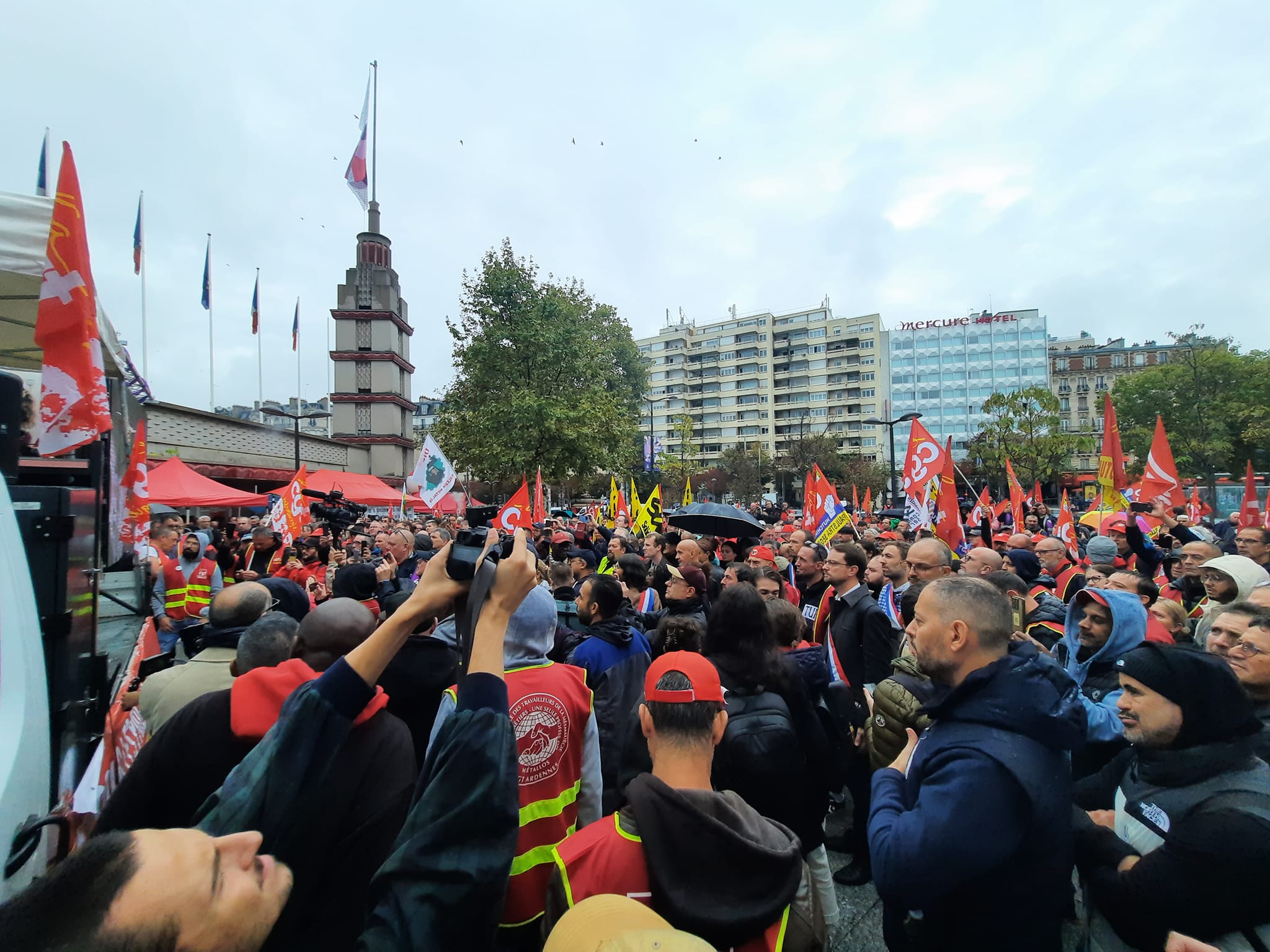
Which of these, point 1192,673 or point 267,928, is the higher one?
point 1192,673

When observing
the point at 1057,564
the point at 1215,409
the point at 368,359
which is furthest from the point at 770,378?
the point at 1057,564

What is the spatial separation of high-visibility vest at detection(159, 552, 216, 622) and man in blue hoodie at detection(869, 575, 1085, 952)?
23.7 ft

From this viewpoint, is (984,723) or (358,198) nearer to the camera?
(984,723)

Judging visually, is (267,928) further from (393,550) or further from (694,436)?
(694,436)

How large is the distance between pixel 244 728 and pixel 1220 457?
5389 cm

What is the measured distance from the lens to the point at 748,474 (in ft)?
175

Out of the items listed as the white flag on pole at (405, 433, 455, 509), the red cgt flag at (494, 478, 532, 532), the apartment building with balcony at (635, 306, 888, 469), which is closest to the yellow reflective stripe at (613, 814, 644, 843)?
the red cgt flag at (494, 478, 532, 532)

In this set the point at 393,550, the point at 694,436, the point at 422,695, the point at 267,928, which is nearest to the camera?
the point at 267,928

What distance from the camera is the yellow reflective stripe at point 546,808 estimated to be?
7.96ft

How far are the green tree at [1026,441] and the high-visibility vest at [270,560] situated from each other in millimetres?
36128

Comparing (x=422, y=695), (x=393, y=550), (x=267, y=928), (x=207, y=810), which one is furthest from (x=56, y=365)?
(x=393, y=550)

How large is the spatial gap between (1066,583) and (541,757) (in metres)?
5.90

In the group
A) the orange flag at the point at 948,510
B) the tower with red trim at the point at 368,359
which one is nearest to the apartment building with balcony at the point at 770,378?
the tower with red trim at the point at 368,359

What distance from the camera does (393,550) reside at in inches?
294
